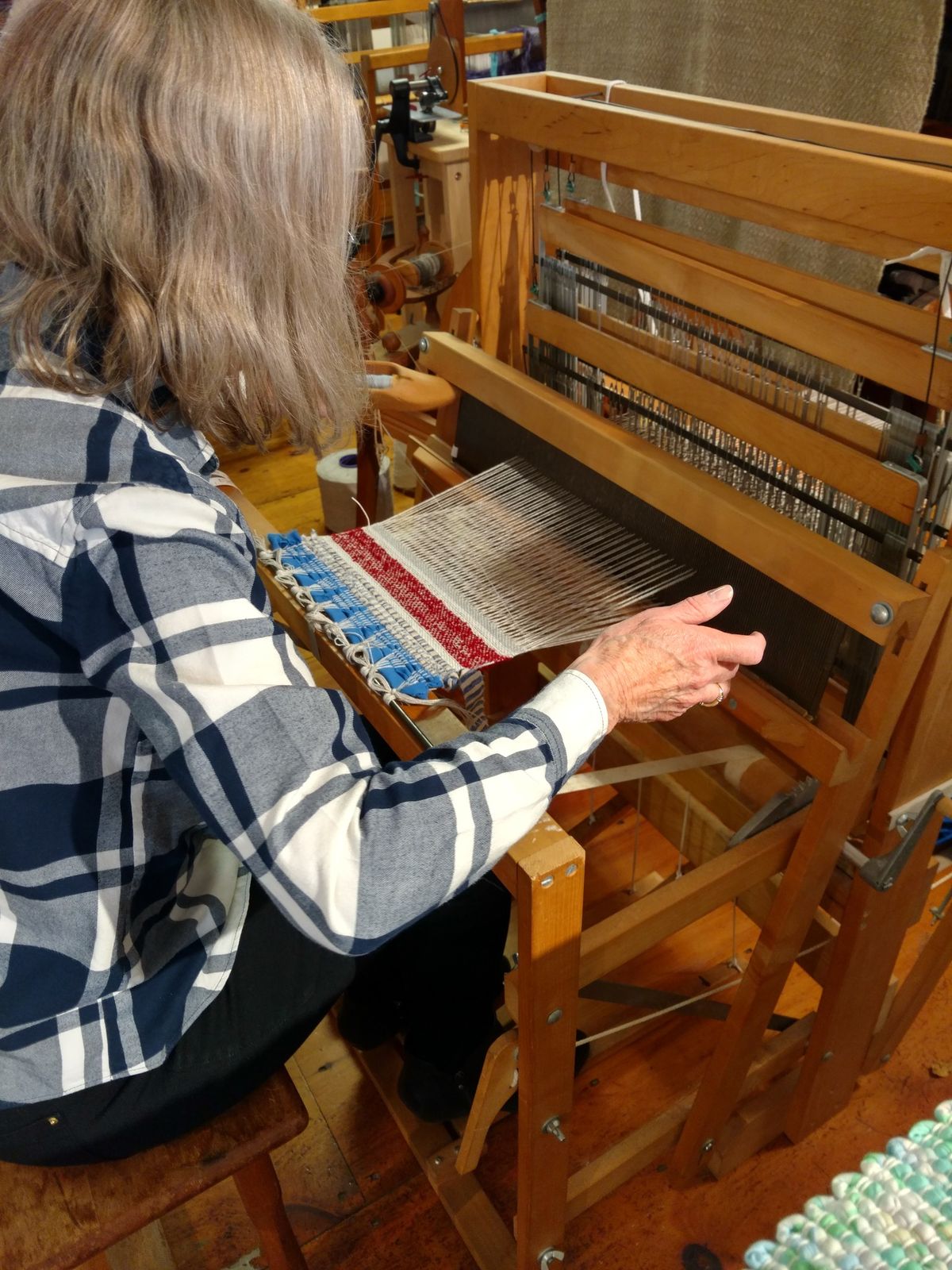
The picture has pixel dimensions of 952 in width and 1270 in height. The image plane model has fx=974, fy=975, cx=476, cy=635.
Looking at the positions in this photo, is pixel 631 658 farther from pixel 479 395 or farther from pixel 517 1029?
pixel 479 395

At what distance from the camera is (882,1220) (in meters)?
0.52

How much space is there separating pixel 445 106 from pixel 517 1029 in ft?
8.38

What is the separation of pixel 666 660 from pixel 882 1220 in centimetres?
55

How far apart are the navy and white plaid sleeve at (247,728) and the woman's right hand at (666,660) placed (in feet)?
0.67

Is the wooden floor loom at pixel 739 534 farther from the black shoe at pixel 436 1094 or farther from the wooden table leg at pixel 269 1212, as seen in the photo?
the wooden table leg at pixel 269 1212

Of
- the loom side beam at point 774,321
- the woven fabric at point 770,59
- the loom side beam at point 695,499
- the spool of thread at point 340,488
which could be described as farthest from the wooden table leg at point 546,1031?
the spool of thread at point 340,488

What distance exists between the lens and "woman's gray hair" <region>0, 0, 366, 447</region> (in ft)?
2.48

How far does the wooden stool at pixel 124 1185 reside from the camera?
0.99m

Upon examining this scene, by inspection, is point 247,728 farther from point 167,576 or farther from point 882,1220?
point 882,1220

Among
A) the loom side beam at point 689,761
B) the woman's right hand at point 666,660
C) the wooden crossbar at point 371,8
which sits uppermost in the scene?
the wooden crossbar at point 371,8

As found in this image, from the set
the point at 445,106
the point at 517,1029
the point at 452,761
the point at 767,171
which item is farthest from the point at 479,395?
the point at 445,106

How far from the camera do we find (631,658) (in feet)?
3.20

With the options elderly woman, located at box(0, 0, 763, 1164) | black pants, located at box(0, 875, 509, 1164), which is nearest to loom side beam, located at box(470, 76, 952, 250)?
elderly woman, located at box(0, 0, 763, 1164)

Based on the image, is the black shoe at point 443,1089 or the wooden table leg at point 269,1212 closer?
the wooden table leg at point 269,1212
